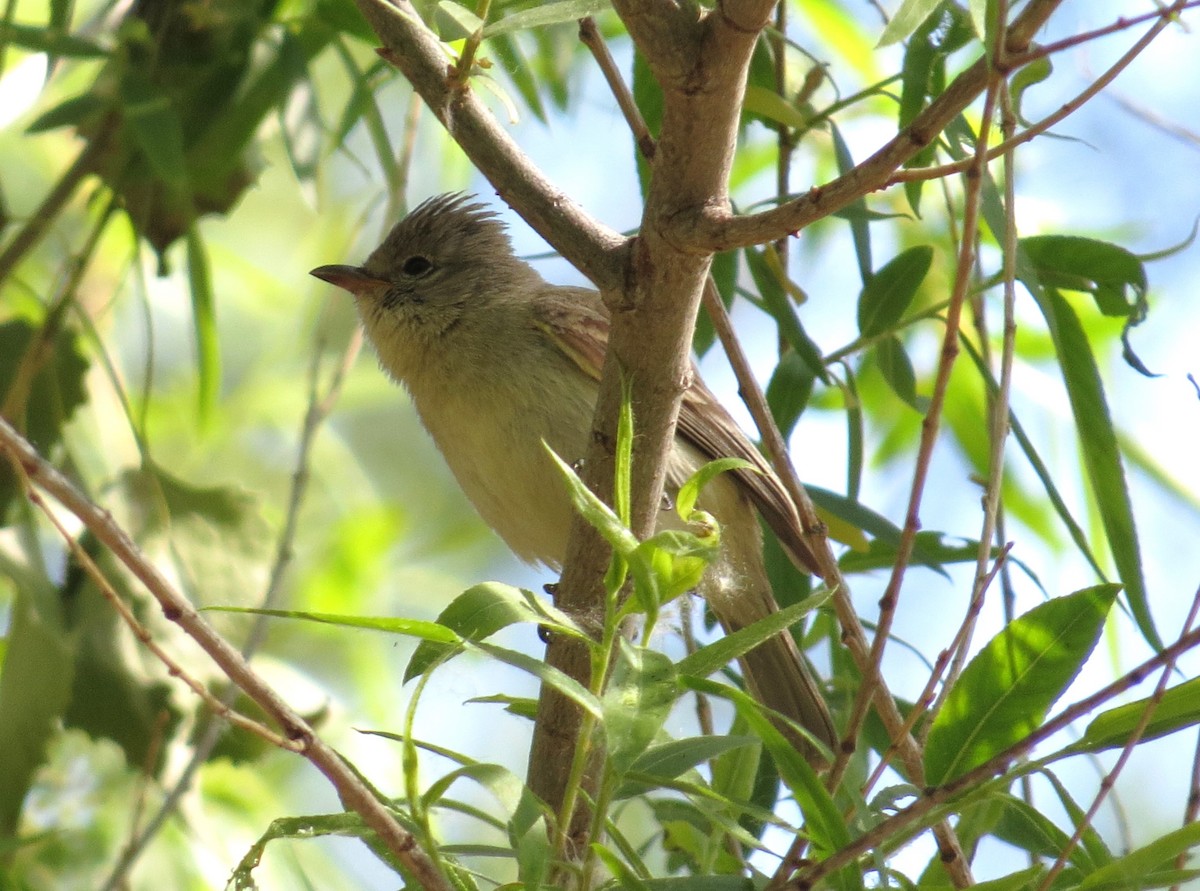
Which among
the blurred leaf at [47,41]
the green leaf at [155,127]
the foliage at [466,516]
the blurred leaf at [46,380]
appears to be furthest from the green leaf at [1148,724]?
the blurred leaf at [46,380]

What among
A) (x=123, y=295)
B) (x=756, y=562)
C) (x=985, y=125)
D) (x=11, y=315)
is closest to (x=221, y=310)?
(x=123, y=295)

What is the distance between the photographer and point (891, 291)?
3135 millimetres

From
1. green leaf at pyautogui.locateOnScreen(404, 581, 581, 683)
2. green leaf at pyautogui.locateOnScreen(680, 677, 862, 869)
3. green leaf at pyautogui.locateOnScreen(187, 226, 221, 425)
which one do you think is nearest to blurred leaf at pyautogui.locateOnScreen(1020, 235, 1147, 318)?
green leaf at pyautogui.locateOnScreen(680, 677, 862, 869)

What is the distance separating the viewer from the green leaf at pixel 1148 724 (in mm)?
1985

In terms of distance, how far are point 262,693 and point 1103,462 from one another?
5.33 feet

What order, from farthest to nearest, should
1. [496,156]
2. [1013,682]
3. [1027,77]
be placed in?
[1027,77] → [496,156] → [1013,682]

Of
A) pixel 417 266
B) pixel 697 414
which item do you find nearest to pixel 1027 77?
pixel 697 414

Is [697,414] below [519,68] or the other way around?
below

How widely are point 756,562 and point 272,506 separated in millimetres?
2530

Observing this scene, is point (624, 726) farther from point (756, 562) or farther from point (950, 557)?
point (756, 562)

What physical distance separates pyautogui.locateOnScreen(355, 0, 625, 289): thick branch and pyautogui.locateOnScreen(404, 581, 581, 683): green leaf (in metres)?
0.65

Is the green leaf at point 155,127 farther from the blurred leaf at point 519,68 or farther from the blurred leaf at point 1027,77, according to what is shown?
the blurred leaf at point 1027,77

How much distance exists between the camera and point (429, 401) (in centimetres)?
390

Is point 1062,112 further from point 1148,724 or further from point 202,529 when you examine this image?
point 202,529
